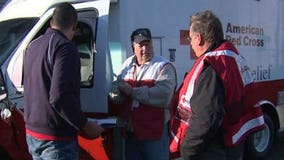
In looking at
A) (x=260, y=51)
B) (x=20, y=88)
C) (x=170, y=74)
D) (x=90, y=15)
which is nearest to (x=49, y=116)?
(x=20, y=88)

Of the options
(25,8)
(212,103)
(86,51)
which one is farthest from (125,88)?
(212,103)

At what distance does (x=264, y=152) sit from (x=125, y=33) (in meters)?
3.51

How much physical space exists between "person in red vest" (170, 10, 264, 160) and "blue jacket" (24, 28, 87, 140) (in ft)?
2.26

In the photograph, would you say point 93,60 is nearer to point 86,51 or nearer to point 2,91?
point 86,51

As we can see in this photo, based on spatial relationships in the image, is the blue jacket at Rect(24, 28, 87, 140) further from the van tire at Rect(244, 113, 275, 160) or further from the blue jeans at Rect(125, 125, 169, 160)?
the van tire at Rect(244, 113, 275, 160)

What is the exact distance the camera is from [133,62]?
4.66 metres

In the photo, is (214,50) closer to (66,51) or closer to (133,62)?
(66,51)

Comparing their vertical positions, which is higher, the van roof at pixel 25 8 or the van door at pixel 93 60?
the van roof at pixel 25 8

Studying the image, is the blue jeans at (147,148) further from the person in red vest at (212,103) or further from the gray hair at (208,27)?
the gray hair at (208,27)

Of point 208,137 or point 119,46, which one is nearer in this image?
point 208,137

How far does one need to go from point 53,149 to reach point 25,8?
1962 mm

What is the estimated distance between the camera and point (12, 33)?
491 cm

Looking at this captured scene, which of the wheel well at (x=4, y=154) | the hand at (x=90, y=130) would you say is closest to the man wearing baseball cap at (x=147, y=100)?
the hand at (x=90, y=130)

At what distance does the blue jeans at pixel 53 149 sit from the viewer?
3.55 meters
